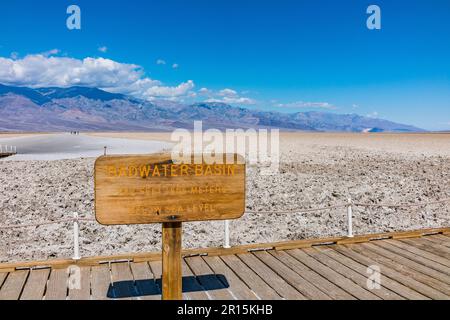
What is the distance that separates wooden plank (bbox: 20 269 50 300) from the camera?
5930 mm

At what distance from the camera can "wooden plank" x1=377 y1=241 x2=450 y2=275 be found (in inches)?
285

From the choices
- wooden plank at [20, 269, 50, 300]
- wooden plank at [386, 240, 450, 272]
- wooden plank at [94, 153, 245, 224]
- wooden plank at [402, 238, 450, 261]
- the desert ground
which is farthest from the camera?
the desert ground

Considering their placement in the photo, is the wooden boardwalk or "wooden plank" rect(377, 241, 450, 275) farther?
"wooden plank" rect(377, 241, 450, 275)

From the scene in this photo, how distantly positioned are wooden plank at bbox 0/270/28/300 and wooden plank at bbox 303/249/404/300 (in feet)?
16.9

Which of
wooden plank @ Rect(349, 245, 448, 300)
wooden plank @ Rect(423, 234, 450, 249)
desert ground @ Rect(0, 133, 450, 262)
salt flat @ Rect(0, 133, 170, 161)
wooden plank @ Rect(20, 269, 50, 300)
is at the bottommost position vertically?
desert ground @ Rect(0, 133, 450, 262)

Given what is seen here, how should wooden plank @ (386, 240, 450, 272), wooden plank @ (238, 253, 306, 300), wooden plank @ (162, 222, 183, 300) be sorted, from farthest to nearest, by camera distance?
1. wooden plank @ (386, 240, 450, 272)
2. wooden plank @ (238, 253, 306, 300)
3. wooden plank @ (162, 222, 183, 300)

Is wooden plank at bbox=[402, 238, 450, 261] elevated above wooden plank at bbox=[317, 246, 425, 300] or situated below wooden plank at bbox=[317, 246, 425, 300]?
above

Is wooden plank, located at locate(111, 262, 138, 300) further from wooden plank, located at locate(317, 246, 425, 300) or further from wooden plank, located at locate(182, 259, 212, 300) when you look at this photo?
wooden plank, located at locate(317, 246, 425, 300)

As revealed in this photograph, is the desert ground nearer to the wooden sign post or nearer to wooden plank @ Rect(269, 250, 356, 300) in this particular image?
wooden plank @ Rect(269, 250, 356, 300)

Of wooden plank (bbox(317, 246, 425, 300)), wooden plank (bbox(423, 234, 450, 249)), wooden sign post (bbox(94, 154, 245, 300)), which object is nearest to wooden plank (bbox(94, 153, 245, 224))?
wooden sign post (bbox(94, 154, 245, 300))

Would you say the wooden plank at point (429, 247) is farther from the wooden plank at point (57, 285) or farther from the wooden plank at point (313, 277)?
the wooden plank at point (57, 285)

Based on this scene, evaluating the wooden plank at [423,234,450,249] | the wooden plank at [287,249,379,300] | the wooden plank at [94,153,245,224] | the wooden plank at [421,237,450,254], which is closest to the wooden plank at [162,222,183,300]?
the wooden plank at [94,153,245,224]

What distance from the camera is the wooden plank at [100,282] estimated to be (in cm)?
603
